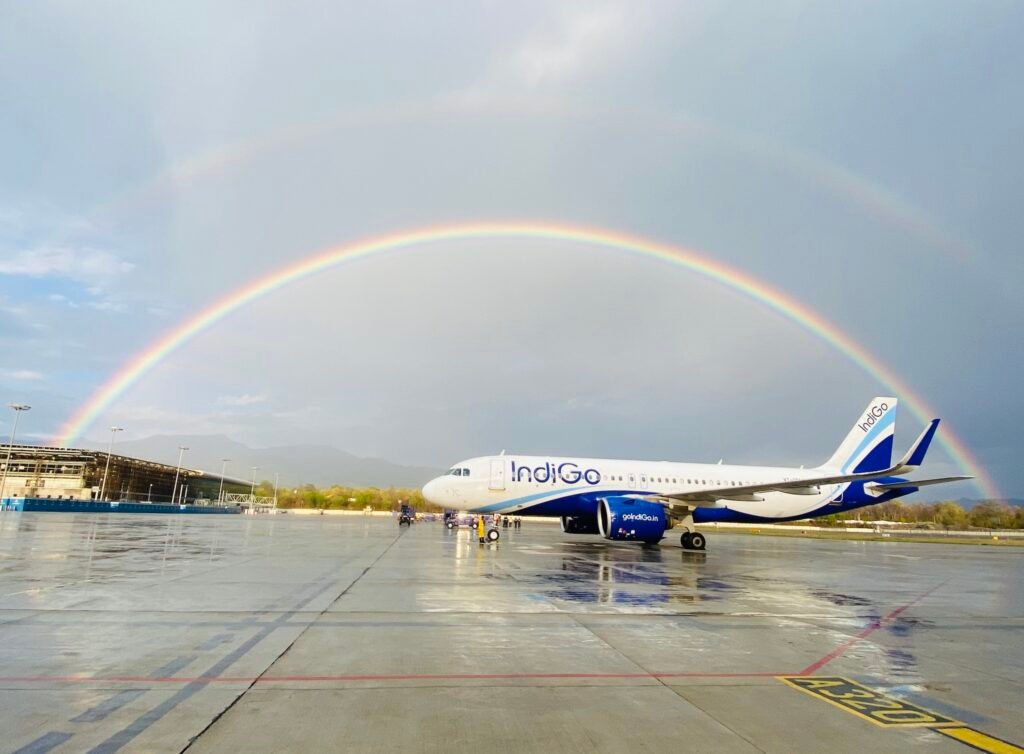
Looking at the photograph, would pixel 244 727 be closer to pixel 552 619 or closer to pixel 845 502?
pixel 552 619

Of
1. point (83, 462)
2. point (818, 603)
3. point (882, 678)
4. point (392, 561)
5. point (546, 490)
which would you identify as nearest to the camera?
point (882, 678)

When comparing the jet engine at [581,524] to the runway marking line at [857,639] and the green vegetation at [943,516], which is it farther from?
the green vegetation at [943,516]

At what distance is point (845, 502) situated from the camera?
3569 centimetres

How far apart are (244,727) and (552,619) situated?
228 inches

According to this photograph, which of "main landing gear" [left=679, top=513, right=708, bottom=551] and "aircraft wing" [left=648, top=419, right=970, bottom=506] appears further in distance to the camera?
"main landing gear" [left=679, top=513, right=708, bottom=551]

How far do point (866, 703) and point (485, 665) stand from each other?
3862mm

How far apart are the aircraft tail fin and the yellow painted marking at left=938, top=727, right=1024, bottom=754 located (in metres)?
36.4

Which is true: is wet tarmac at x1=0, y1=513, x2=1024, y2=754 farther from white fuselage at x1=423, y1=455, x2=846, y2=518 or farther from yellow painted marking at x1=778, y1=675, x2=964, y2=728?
white fuselage at x1=423, y1=455, x2=846, y2=518

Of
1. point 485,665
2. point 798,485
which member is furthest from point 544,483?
point 485,665

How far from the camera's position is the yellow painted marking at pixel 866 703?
18.1 ft

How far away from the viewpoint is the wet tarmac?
16.0ft

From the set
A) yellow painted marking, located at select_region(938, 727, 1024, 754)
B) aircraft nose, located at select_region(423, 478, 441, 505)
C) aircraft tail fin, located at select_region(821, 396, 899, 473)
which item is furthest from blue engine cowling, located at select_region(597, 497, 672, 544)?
yellow painted marking, located at select_region(938, 727, 1024, 754)

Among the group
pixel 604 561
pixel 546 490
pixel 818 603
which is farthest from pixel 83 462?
pixel 818 603

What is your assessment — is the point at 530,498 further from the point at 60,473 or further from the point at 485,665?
the point at 60,473
